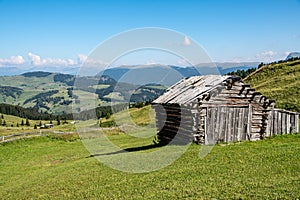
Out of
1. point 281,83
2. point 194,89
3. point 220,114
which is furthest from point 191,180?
point 281,83

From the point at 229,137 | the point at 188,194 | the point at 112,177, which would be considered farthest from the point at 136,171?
the point at 229,137

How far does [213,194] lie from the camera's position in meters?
13.4

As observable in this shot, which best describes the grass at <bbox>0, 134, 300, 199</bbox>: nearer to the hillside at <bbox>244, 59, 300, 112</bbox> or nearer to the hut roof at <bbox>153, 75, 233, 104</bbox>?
the hut roof at <bbox>153, 75, 233, 104</bbox>

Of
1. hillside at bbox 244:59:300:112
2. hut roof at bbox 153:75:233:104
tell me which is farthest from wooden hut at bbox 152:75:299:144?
hillside at bbox 244:59:300:112

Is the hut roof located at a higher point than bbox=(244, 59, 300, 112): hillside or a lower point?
higher

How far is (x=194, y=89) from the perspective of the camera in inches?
1133

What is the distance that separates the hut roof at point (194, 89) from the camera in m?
26.3

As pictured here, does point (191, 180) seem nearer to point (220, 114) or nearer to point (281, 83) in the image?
point (220, 114)

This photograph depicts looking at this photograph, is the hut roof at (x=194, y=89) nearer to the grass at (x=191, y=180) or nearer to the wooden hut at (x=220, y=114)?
the wooden hut at (x=220, y=114)

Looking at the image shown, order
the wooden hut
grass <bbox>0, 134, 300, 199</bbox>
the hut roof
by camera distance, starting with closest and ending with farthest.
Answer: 1. grass <bbox>0, 134, 300, 199</bbox>
2. the wooden hut
3. the hut roof

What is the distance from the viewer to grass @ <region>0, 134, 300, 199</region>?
13812 mm

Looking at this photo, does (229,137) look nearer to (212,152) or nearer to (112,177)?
(212,152)

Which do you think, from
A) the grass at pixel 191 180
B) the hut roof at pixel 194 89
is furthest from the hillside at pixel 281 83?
the grass at pixel 191 180

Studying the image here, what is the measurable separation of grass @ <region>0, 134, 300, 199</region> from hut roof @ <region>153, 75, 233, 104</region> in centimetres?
439
